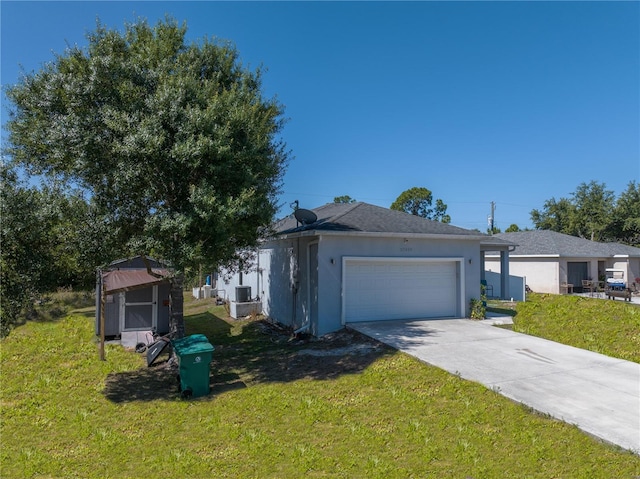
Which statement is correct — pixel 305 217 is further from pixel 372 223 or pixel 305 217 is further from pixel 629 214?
pixel 629 214

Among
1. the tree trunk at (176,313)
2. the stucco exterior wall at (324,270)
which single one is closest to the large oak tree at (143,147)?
the tree trunk at (176,313)

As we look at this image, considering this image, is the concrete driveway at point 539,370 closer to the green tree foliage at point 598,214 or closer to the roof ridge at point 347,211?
the roof ridge at point 347,211

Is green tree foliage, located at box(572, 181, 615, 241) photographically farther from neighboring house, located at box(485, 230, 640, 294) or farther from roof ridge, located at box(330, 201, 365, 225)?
roof ridge, located at box(330, 201, 365, 225)

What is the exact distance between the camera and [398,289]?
40.1 feet

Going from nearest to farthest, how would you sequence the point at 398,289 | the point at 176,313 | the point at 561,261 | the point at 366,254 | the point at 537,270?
the point at 176,313
the point at 366,254
the point at 398,289
the point at 561,261
the point at 537,270

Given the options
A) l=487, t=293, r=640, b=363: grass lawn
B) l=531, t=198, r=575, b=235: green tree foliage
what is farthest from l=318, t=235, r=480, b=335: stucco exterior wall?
l=531, t=198, r=575, b=235: green tree foliage

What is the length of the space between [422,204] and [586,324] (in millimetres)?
32378

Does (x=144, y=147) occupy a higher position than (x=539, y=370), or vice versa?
(x=144, y=147)

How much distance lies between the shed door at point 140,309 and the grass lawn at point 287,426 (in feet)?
9.31

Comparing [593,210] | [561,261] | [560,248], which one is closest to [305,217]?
[561,261]

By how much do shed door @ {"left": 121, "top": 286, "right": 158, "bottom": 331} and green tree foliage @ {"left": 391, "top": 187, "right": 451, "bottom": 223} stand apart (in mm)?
34976

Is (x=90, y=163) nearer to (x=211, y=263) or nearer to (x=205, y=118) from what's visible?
(x=205, y=118)

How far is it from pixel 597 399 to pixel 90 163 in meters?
9.94

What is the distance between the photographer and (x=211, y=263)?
7.70 metres
